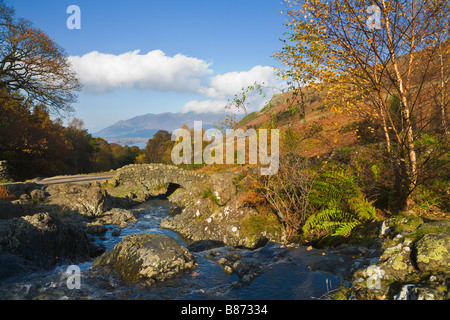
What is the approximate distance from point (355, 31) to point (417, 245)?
18.2 feet

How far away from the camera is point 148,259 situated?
602cm

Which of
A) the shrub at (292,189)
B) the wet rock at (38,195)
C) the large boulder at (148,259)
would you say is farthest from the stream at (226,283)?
the wet rock at (38,195)

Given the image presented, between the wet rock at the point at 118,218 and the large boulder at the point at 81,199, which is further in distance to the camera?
the large boulder at the point at 81,199

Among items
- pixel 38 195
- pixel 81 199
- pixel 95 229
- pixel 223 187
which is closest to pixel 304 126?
pixel 223 187

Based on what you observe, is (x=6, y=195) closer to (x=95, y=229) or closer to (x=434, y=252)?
(x=95, y=229)

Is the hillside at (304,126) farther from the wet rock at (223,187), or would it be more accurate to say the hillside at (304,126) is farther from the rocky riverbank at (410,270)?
the rocky riverbank at (410,270)

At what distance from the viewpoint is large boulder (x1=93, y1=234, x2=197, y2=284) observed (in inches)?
229

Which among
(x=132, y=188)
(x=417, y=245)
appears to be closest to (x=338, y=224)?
(x=417, y=245)

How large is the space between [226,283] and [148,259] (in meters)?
1.95

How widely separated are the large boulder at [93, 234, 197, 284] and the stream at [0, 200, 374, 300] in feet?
0.76

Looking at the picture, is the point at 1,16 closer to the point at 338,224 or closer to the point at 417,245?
the point at 338,224

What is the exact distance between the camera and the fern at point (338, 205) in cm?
714

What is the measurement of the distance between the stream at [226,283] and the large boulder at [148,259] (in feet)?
0.76

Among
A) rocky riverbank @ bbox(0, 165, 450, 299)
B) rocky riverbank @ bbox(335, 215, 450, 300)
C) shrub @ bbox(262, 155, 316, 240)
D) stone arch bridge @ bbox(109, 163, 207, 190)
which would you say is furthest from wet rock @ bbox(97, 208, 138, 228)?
rocky riverbank @ bbox(335, 215, 450, 300)
